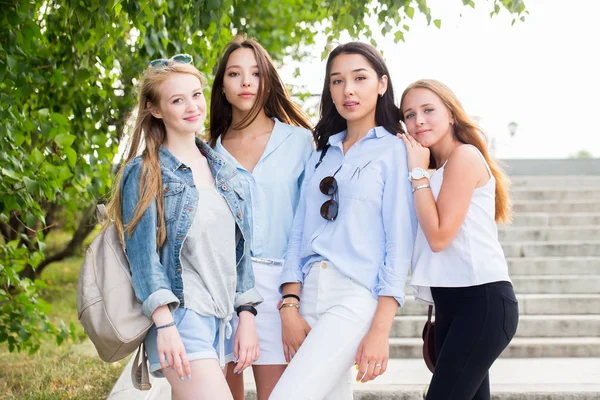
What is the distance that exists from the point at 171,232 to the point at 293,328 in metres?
0.59

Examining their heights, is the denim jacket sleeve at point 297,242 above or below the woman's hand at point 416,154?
below

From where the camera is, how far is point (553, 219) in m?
7.50

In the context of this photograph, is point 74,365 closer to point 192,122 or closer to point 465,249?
point 192,122

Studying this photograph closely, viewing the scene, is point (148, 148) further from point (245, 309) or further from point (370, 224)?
point (370, 224)

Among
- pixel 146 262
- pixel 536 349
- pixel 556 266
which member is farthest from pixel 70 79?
pixel 556 266

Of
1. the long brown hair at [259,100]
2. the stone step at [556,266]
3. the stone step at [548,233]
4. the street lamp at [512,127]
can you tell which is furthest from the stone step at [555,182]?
the street lamp at [512,127]

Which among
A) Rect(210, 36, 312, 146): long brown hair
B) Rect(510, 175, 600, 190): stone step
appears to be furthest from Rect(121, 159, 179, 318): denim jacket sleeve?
Rect(510, 175, 600, 190): stone step

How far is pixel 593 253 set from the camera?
258 inches

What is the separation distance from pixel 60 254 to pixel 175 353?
7556mm

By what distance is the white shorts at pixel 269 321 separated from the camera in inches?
106


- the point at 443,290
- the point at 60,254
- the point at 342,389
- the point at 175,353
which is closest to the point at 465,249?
the point at 443,290

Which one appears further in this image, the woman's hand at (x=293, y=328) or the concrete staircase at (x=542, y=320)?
the concrete staircase at (x=542, y=320)

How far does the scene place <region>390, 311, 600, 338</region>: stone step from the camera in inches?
206

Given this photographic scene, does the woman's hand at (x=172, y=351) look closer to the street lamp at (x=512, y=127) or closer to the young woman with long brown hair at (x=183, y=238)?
the young woman with long brown hair at (x=183, y=238)
